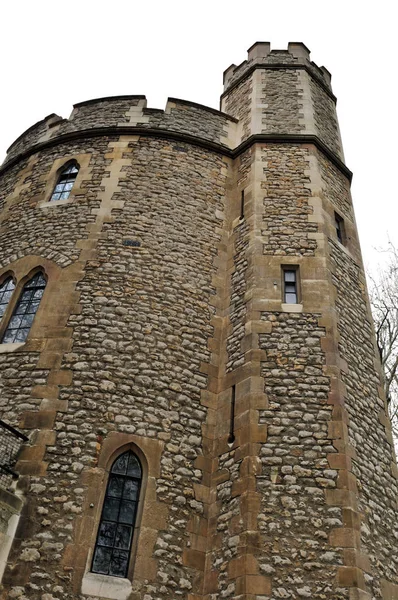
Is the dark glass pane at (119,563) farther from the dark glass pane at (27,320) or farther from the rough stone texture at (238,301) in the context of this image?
the dark glass pane at (27,320)

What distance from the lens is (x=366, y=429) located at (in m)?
7.64

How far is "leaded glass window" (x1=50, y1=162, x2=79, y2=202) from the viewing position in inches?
424

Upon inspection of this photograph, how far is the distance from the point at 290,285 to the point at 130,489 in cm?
425

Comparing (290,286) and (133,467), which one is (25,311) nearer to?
(133,467)

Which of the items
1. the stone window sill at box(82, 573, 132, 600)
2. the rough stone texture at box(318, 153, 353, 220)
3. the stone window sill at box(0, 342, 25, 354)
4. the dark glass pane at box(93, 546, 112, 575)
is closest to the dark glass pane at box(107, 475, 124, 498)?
the dark glass pane at box(93, 546, 112, 575)

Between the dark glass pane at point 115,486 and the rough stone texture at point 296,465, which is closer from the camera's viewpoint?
the rough stone texture at point 296,465

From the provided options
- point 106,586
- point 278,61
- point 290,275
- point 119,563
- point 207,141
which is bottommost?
point 106,586

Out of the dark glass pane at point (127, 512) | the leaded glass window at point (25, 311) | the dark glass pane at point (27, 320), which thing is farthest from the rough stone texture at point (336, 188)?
the dark glass pane at point (127, 512)

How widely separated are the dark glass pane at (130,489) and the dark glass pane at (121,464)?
0.16 meters

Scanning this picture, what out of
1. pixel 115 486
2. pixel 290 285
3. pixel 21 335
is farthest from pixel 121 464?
pixel 290 285

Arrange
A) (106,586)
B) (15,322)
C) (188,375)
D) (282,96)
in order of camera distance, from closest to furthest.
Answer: (106,586)
(188,375)
(15,322)
(282,96)

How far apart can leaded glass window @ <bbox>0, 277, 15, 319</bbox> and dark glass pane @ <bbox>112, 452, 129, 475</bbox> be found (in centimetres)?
349

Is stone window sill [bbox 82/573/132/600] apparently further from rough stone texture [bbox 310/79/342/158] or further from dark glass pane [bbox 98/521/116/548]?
rough stone texture [bbox 310/79/342/158]

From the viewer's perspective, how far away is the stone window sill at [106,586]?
6.04 meters
